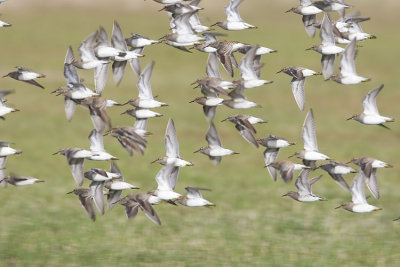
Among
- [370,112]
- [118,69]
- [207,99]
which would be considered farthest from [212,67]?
[370,112]

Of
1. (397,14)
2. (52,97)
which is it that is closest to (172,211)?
(52,97)

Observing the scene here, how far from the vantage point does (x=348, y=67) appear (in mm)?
9508

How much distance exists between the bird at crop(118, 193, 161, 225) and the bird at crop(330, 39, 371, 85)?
8.95 ft

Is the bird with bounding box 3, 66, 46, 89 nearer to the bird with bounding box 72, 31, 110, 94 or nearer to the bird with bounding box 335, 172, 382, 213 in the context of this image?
the bird with bounding box 72, 31, 110, 94

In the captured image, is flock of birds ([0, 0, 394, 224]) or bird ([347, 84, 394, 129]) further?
flock of birds ([0, 0, 394, 224])

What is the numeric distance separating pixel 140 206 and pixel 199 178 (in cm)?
1344

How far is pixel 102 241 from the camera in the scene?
1382cm

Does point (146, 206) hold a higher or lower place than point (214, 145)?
lower

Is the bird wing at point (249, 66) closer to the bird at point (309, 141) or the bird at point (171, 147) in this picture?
the bird at point (309, 141)

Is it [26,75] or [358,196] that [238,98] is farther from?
[26,75]

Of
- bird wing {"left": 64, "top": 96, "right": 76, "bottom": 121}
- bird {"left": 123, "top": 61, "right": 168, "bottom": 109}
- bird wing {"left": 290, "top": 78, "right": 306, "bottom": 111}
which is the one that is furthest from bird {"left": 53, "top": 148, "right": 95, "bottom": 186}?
A: bird wing {"left": 290, "top": 78, "right": 306, "bottom": 111}

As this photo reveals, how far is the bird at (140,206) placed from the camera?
9680mm

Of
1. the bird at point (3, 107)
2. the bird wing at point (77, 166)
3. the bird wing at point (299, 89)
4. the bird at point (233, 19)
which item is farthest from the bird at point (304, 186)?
the bird at point (3, 107)

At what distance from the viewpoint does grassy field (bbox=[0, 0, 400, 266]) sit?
1320cm
